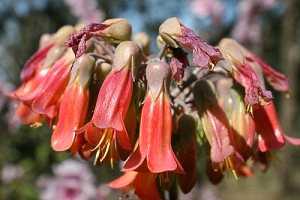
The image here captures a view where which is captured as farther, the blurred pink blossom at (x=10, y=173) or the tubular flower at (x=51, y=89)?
the blurred pink blossom at (x=10, y=173)

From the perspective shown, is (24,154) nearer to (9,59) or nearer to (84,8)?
(84,8)

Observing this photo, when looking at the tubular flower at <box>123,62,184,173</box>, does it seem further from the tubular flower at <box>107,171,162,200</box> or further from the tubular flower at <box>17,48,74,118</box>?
the tubular flower at <box>17,48,74,118</box>

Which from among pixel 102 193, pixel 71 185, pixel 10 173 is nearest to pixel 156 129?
pixel 71 185

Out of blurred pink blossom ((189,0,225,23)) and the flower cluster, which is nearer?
the flower cluster

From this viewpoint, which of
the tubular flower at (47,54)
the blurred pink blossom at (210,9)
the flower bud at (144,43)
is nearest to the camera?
the tubular flower at (47,54)

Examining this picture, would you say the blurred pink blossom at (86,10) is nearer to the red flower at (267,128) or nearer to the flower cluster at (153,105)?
the flower cluster at (153,105)

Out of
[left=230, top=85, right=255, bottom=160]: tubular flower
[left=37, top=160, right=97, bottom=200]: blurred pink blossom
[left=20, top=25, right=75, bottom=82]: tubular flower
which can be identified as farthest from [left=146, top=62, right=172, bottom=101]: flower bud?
[left=37, top=160, right=97, bottom=200]: blurred pink blossom

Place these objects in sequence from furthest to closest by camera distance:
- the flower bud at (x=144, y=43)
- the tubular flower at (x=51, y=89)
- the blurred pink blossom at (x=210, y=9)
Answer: the blurred pink blossom at (x=210, y=9)
the flower bud at (x=144, y=43)
the tubular flower at (x=51, y=89)

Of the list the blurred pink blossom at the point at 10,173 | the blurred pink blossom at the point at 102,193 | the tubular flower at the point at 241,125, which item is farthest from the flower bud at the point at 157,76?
the blurred pink blossom at the point at 10,173
